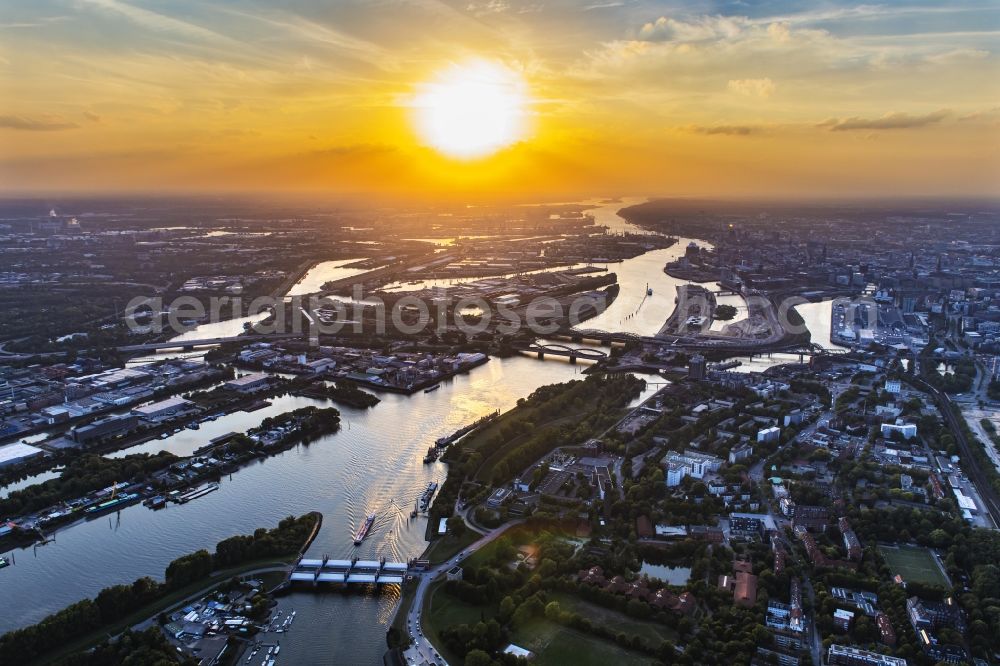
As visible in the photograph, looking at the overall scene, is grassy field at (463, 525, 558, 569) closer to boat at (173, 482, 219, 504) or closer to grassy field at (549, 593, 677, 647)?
grassy field at (549, 593, 677, 647)

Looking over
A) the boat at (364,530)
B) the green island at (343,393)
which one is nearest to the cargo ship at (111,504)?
the boat at (364,530)

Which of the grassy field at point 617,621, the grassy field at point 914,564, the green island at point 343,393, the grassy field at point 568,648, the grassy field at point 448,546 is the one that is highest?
the green island at point 343,393

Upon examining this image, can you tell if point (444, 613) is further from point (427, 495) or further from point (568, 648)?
point (427, 495)

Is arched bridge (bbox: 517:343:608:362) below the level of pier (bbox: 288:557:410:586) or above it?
above

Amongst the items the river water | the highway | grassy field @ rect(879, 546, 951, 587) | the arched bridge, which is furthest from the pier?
the arched bridge

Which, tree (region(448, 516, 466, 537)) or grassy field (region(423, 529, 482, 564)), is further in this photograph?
tree (region(448, 516, 466, 537))

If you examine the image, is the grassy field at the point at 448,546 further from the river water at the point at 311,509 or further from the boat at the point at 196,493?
the boat at the point at 196,493

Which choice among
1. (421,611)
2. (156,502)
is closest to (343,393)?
(156,502)
